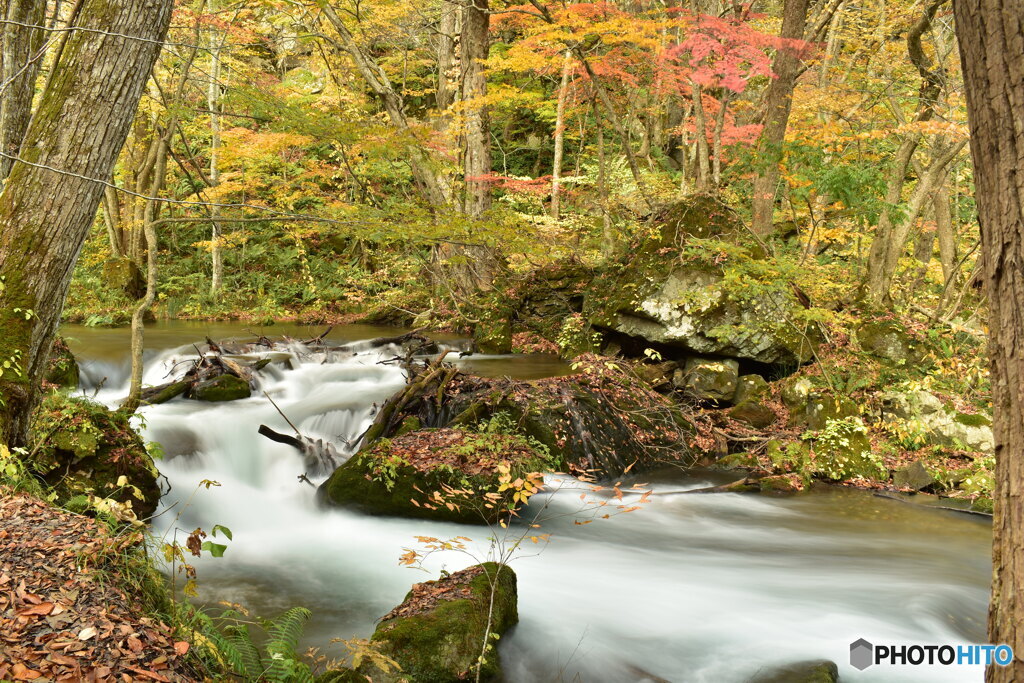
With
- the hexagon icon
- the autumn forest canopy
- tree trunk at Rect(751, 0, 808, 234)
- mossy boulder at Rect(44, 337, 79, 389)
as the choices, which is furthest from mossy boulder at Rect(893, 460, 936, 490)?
mossy boulder at Rect(44, 337, 79, 389)

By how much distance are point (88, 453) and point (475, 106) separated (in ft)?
30.3

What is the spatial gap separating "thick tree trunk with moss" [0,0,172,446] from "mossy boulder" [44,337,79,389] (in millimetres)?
4720

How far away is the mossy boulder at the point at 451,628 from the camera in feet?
12.6

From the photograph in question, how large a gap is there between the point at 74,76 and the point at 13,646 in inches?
143

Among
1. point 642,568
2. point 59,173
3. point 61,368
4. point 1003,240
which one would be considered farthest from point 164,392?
point 1003,240

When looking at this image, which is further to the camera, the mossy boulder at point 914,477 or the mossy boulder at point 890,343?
the mossy boulder at point 890,343

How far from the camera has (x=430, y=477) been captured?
650 centimetres

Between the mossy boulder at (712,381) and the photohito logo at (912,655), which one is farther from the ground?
the mossy boulder at (712,381)

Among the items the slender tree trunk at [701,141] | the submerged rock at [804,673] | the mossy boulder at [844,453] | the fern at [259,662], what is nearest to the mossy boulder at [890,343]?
the mossy boulder at [844,453]

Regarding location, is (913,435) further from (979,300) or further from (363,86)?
(363,86)

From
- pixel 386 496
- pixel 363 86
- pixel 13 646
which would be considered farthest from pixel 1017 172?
pixel 363 86

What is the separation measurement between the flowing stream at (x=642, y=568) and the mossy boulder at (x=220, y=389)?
8.1 inches

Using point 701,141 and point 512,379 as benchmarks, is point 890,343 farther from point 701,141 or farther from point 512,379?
point 701,141

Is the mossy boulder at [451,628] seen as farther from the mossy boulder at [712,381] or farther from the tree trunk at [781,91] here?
the tree trunk at [781,91]
